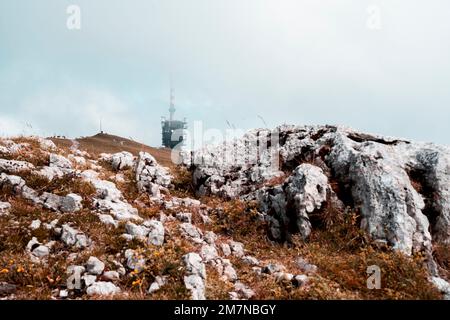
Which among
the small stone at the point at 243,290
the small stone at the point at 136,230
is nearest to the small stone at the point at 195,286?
the small stone at the point at 243,290

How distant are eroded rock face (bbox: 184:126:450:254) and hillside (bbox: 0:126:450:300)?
0.05m

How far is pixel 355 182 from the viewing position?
12109mm

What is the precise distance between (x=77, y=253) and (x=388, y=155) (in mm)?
11852

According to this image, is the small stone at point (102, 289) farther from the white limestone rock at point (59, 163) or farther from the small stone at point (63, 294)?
the white limestone rock at point (59, 163)

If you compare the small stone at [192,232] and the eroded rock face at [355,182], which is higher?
the eroded rock face at [355,182]

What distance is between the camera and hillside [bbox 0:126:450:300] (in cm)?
820

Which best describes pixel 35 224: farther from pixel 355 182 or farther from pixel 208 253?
pixel 355 182

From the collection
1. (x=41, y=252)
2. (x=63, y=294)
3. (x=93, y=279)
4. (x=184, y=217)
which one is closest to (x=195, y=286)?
(x=93, y=279)

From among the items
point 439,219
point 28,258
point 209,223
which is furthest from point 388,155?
point 28,258

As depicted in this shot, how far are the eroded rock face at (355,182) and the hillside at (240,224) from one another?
0.16ft

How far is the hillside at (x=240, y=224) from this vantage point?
8.20 metres

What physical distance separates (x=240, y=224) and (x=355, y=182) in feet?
15.5

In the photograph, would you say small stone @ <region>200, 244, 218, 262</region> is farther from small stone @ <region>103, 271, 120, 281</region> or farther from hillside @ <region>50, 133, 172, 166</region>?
hillside @ <region>50, 133, 172, 166</region>
